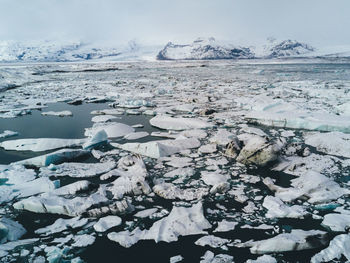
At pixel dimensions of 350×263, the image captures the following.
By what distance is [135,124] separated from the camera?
594 centimetres

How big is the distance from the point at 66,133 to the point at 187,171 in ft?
11.0

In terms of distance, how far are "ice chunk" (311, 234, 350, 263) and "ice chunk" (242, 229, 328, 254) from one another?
0.22 ft

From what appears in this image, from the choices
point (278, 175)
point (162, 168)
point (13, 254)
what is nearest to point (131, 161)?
point (162, 168)

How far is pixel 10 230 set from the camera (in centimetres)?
210

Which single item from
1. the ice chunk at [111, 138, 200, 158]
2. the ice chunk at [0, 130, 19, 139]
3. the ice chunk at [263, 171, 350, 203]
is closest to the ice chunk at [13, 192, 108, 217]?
the ice chunk at [111, 138, 200, 158]

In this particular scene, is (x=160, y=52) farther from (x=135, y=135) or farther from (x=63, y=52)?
(x=135, y=135)

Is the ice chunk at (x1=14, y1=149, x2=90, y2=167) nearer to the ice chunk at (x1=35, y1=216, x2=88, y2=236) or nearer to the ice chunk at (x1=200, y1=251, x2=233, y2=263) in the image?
the ice chunk at (x1=35, y1=216, x2=88, y2=236)

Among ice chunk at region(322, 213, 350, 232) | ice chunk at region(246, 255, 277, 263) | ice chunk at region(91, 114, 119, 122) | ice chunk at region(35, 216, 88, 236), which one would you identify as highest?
ice chunk at region(91, 114, 119, 122)

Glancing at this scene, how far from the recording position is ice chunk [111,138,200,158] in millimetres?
3854

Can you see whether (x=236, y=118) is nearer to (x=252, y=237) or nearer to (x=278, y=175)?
(x=278, y=175)

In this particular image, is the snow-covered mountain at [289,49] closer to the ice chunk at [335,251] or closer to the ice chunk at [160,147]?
the ice chunk at [160,147]

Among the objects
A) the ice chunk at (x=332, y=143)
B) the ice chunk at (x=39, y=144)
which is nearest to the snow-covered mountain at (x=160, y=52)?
the ice chunk at (x=39, y=144)

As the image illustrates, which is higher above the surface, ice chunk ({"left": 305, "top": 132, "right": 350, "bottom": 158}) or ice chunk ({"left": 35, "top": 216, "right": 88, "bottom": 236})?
ice chunk ({"left": 305, "top": 132, "right": 350, "bottom": 158})

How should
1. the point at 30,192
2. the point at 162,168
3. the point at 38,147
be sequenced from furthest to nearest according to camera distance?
the point at 38,147 < the point at 162,168 < the point at 30,192
